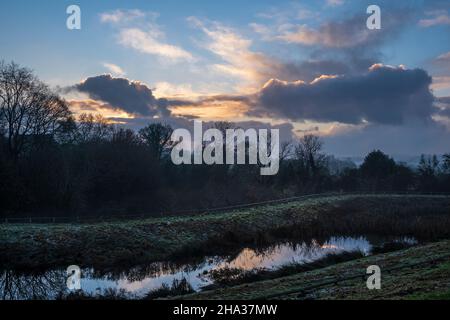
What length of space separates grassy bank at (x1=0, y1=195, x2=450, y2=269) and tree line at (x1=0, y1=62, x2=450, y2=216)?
833 centimetres

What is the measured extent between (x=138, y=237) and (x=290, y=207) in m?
24.7

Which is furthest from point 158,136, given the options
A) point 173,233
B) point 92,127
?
point 173,233

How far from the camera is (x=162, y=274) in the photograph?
23.9m

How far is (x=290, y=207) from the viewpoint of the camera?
1956 inches

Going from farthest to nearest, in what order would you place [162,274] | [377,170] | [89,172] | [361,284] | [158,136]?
[377,170] < [158,136] < [89,172] < [162,274] < [361,284]

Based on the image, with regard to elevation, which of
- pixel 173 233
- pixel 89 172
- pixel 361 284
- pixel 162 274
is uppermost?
pixel 89 172

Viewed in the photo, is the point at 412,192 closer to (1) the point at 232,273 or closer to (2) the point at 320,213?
(2) the point at 320,213

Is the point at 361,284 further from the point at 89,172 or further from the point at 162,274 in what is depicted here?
the point at 89,172

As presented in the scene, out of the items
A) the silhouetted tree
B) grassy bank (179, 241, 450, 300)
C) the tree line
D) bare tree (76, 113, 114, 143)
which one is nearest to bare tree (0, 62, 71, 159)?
the tree line

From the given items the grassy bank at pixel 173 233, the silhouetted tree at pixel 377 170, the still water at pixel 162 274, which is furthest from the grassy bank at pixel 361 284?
the silhouetted tree at pixel 377 170

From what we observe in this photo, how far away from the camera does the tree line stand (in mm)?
39344

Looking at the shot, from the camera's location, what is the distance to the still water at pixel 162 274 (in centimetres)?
2003

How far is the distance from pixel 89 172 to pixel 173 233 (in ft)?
55.5
